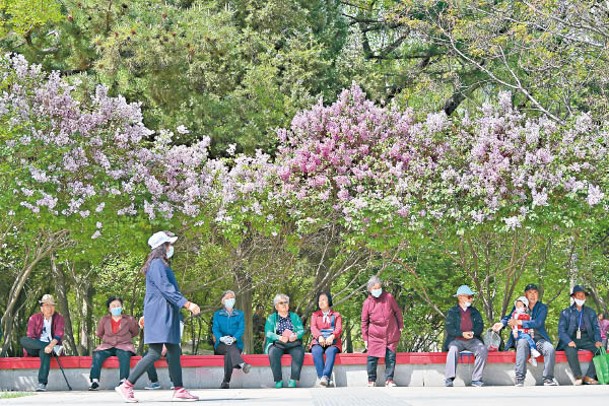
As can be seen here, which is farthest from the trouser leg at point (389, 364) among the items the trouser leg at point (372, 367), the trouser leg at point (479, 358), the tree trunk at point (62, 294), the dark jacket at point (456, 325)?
the tree trunk at point (62, 294)

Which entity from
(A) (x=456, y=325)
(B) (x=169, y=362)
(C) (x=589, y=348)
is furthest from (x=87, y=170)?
(C) (x=589, y=348)

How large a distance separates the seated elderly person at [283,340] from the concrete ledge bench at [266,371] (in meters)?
0.18

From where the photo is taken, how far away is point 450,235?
17.5 m

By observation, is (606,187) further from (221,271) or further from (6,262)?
(6,262)

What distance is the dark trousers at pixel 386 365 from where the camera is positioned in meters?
14.6

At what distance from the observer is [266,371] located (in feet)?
48.8

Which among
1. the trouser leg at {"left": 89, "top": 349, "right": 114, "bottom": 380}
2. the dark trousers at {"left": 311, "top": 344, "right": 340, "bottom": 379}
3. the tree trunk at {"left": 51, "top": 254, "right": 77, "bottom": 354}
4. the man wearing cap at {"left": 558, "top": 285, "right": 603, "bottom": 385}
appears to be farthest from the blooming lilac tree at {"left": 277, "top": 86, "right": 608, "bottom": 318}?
the tree trunk at {"left": 51, "top": 254, "right": 77, "bottom": 354}

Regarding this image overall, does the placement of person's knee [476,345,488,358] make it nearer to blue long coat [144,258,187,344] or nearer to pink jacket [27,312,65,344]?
blue long coat [144,258,187,344]

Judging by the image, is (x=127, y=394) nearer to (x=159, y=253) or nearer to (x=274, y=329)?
(x=159, y=253)

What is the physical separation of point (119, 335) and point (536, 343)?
5916mm

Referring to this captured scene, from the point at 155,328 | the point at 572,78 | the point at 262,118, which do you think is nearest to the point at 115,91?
the point at 262,118

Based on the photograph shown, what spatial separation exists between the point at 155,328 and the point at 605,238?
15035mm

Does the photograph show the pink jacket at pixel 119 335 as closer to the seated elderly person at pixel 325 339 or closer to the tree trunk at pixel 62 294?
the seated elderly person at pixel 325 339

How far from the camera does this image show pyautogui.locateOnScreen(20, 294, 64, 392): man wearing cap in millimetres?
14594
